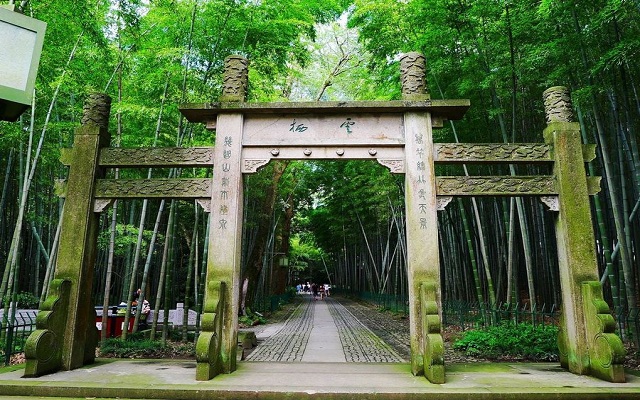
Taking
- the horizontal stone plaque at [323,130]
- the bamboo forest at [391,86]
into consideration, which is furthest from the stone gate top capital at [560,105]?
the horizontal stone plaque at [323,130]

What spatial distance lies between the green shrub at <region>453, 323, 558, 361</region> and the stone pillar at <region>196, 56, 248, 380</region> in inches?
159

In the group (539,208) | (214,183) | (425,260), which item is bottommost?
(425,260)

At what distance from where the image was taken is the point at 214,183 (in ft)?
17.3

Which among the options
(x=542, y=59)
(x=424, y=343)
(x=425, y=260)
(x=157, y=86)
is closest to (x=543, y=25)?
(x=542, y=59)

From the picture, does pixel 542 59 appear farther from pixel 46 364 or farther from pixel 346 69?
pixel 346 69

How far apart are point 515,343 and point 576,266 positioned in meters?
2.05

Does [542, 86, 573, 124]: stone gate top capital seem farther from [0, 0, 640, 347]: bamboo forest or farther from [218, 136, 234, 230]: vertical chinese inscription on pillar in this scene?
[218, 136, 234, 230]: vertical chinese inscription on pillar

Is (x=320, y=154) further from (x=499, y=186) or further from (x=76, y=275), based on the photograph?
(x=76, y=275)

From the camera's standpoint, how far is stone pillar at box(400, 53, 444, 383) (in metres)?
4.48

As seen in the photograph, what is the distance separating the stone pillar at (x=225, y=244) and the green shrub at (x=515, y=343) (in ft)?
13.2

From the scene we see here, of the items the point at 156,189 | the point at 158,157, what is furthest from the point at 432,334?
the point at 158,157

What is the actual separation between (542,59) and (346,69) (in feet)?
33.0

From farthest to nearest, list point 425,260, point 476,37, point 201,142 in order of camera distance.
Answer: point 201,142 < point 476,37 < point 425,260

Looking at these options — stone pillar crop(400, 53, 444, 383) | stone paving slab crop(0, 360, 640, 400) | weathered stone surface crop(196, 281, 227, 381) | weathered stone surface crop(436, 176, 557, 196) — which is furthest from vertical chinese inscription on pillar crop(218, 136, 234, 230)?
weathered stone surface crop(436, 176, 557, 196)
